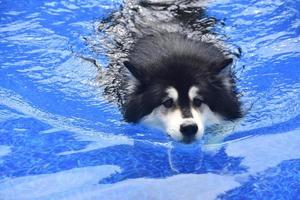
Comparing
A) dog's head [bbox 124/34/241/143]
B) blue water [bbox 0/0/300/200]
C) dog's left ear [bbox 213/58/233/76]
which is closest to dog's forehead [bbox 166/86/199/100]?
dog's head [bbox 124/34/241/143]

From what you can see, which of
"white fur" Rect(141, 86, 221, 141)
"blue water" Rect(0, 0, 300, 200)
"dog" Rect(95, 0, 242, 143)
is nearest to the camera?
"blue water" Rect(0, 0, 300, 200)

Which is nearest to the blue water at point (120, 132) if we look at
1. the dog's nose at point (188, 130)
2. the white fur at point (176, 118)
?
the white fur at point (176, 118)

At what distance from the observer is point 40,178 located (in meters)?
4.41

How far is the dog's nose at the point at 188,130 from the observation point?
4387 millimetres

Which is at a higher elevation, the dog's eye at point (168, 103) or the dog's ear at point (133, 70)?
the dog's ear at point (133, 70)

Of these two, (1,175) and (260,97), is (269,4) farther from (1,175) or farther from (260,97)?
(1,175)

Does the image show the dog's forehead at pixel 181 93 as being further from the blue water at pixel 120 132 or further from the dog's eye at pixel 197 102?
the blue water at pixel 120 132

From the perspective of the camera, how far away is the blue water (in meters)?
4.30

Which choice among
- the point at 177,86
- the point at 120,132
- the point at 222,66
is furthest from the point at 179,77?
the point at 120,132

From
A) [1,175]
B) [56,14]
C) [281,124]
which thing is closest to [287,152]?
[281,124]

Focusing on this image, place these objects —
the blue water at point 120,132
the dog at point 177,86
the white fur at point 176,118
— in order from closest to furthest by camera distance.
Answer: the blue water at point 120,132 < the white fur at point 176,118 < the dog at point 177,86

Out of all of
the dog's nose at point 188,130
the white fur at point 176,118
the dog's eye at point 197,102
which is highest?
the dog's eye at point 197,102

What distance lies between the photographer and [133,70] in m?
4.66

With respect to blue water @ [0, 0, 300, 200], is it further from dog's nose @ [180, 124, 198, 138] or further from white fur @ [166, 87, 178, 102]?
white fur @ [166, 87, 178, 102]
